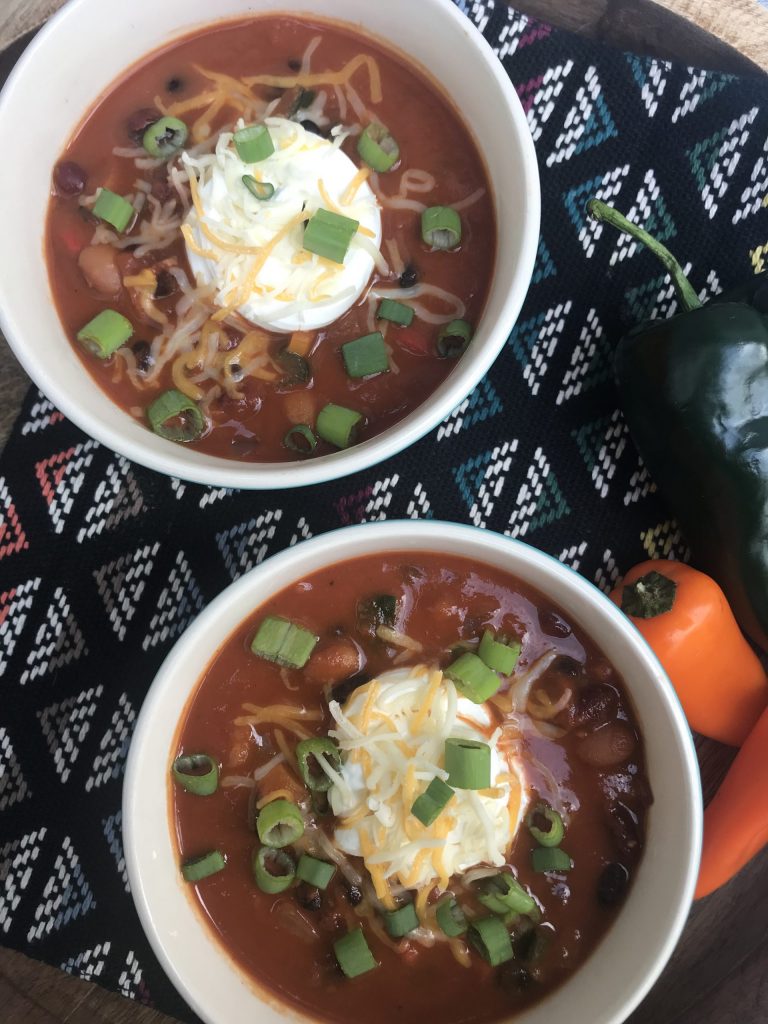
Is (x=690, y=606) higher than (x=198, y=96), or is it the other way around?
(x=198, y=96)

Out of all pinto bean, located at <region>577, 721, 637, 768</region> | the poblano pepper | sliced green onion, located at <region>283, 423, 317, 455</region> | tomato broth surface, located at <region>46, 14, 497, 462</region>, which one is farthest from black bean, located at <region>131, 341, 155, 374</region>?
pinto bean, located at <region>577, 721, 637, 768</region>

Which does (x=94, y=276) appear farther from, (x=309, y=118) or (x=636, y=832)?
(x=636, y=832)

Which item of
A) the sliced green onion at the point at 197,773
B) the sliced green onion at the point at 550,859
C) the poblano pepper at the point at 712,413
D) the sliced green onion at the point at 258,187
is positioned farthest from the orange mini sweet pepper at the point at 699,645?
the sliced green onion at the point at 258,187

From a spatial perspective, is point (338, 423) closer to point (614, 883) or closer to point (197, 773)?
point (197, 773)

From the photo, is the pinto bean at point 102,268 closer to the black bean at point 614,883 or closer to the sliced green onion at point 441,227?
the sliced green onion at point 441,227

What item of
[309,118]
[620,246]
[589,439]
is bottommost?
[589,439]

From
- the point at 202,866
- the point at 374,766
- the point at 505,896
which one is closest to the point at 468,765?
the point at 374,766

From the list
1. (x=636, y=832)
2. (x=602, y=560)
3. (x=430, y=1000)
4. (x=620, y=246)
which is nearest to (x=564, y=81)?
(x=620, y=246)

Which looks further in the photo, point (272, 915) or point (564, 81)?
point (564, 81)
